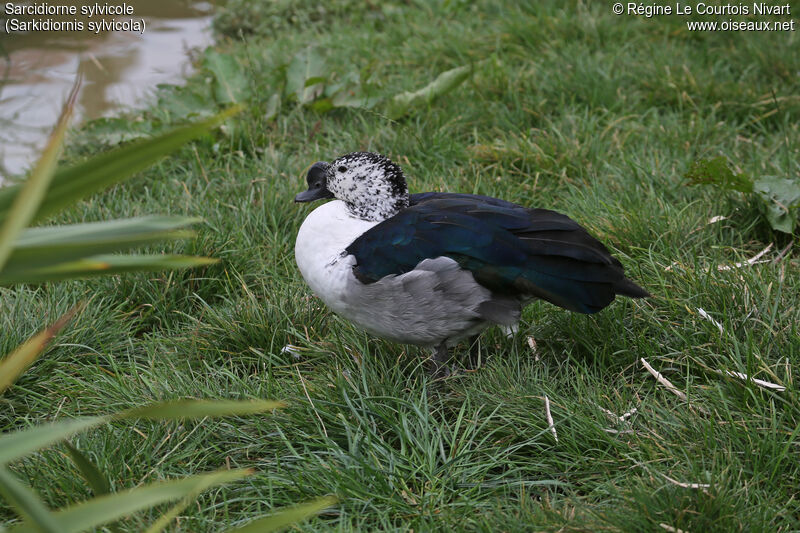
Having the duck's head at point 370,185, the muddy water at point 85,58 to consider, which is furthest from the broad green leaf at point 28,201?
the muddy water at point 85,58

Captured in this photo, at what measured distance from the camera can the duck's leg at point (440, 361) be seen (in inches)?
114

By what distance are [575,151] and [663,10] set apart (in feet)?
6.39

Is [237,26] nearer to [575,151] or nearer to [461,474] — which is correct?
[575,151]

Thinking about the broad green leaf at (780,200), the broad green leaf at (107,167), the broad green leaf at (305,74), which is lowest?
the broad green leaf at (780,200)

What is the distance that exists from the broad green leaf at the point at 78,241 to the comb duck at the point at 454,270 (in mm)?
1143

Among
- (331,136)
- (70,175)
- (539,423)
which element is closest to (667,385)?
(539,423)

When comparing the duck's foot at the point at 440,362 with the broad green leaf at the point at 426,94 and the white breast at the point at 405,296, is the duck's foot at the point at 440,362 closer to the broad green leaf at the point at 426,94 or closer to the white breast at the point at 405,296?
the white breast at the point at 405,296

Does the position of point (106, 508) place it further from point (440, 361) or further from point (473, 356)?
point (473, 356)

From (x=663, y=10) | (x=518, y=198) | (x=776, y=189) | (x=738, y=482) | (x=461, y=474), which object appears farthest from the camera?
(x=663, y=10)

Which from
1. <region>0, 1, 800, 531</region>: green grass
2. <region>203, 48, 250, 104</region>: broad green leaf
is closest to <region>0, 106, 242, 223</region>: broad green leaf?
<region>0, 1, 800, 531</region>: green grass

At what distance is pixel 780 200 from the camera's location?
3428 mm

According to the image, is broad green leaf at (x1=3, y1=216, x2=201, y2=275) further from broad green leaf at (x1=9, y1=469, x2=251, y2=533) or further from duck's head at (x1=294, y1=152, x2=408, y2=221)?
duck's head at (x1=294, y1=152, x2=408, y2=221)

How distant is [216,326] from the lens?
122 inches

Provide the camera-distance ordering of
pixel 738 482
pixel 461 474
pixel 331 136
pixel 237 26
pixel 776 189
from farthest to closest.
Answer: pixel 237 26 < pixel 331 136 < pixel 776 189 < pixel 461 474 < pixel 738 482
